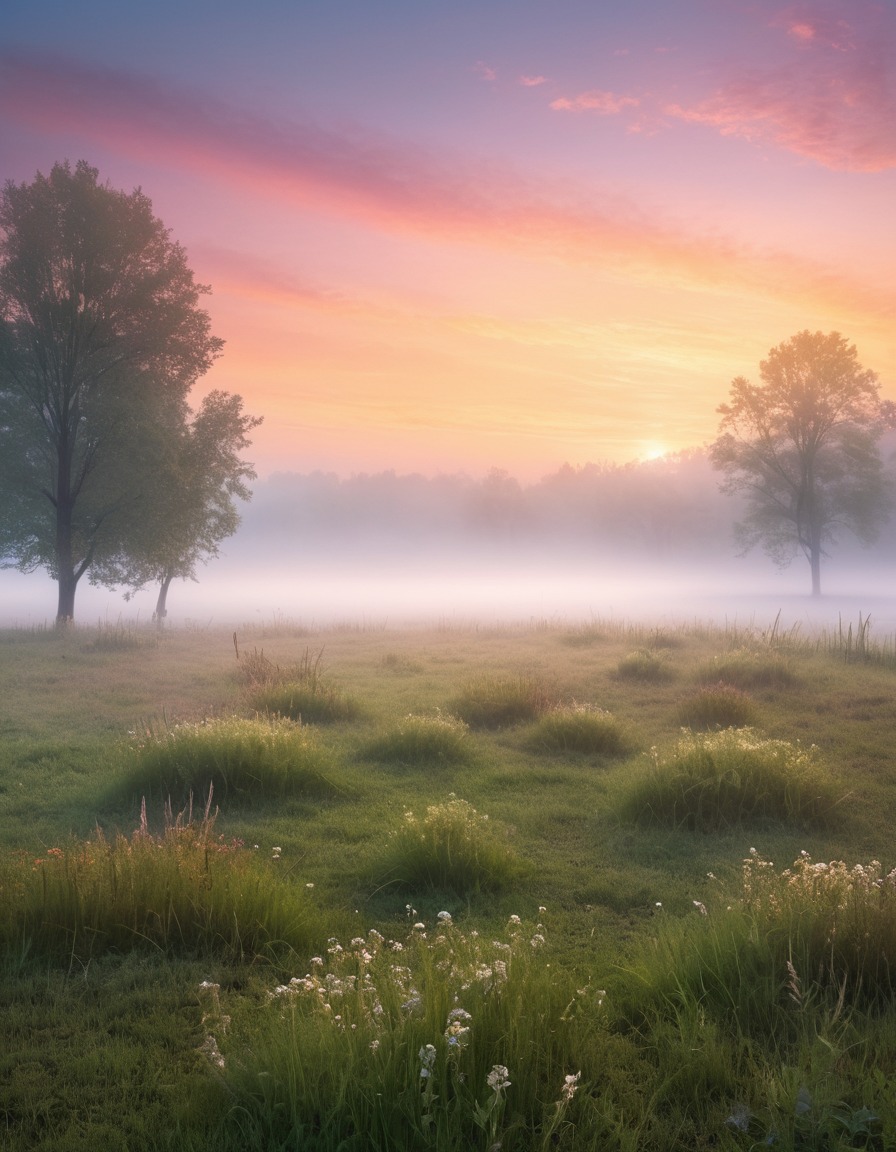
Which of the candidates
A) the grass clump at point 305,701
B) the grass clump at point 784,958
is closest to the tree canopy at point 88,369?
the grass clump at point 305,701

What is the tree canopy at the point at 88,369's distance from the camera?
26.3 meters

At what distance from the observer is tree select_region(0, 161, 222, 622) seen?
86.2 feet

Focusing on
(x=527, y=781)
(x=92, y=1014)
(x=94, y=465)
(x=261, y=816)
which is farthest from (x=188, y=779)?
(x=94, y=465)

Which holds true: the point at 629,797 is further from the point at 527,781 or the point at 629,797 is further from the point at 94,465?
the point at 94,465

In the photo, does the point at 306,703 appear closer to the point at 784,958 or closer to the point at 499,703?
the point at 499,703

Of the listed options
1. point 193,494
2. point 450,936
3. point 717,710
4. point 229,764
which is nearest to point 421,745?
point 229,764

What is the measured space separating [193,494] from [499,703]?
60.0 feet

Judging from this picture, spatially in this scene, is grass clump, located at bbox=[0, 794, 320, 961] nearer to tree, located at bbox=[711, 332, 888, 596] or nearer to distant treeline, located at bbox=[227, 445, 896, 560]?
tree, located at bbox=[711, 332, 888, 596]

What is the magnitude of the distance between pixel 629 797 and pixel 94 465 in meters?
23.9

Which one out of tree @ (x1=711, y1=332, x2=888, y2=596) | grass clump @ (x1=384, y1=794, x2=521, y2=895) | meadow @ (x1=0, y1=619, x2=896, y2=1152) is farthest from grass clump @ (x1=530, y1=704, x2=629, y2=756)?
tree @ (x1=711, y1=332, x2=888, y2=596)

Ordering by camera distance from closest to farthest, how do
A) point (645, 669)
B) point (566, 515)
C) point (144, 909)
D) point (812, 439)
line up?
point (144, 909), point (645, 669), point (812, 439), point (566, 515)

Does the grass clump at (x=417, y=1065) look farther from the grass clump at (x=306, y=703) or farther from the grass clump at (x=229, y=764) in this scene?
the grass clump at (x=306, y=703)

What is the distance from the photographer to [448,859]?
7125 mm

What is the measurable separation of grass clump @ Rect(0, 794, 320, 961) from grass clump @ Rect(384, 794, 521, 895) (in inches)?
56.3
